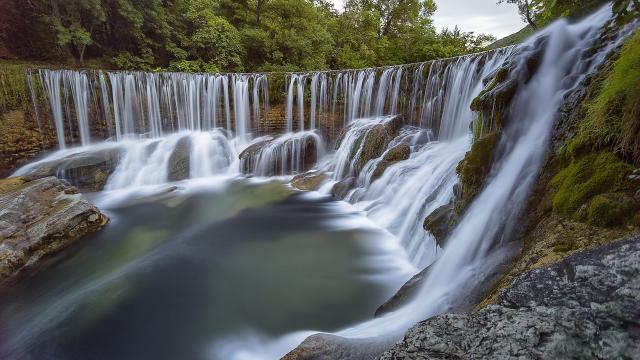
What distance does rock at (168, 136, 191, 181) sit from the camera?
41.4 feet

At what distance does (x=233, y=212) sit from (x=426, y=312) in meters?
6.78

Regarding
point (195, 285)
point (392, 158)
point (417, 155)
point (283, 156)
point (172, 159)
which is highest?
point (417, 155)

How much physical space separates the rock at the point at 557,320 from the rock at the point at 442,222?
11.4 feet

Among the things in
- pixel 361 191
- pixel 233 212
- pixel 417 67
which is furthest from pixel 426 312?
pixel 417 67

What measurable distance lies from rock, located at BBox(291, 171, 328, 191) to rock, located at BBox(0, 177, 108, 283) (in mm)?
5665

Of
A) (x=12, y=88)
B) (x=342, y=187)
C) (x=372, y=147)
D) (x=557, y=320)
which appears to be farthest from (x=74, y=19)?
(x=557, y=320)

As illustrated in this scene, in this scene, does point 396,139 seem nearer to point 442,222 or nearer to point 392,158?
point 392,158

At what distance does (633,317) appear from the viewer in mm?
1273

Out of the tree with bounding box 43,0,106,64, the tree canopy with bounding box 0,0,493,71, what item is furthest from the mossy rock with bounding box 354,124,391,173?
the tree with bounding box 43,0,106,64

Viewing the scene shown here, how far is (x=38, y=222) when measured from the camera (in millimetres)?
6996

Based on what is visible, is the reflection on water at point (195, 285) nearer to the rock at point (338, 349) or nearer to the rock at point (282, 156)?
the rock at point (338, 349)

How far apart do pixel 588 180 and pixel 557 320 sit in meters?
2.14

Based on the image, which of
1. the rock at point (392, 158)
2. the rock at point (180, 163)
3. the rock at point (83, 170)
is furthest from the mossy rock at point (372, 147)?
the rock at point (83, 170)

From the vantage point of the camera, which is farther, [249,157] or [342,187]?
[249,157]
